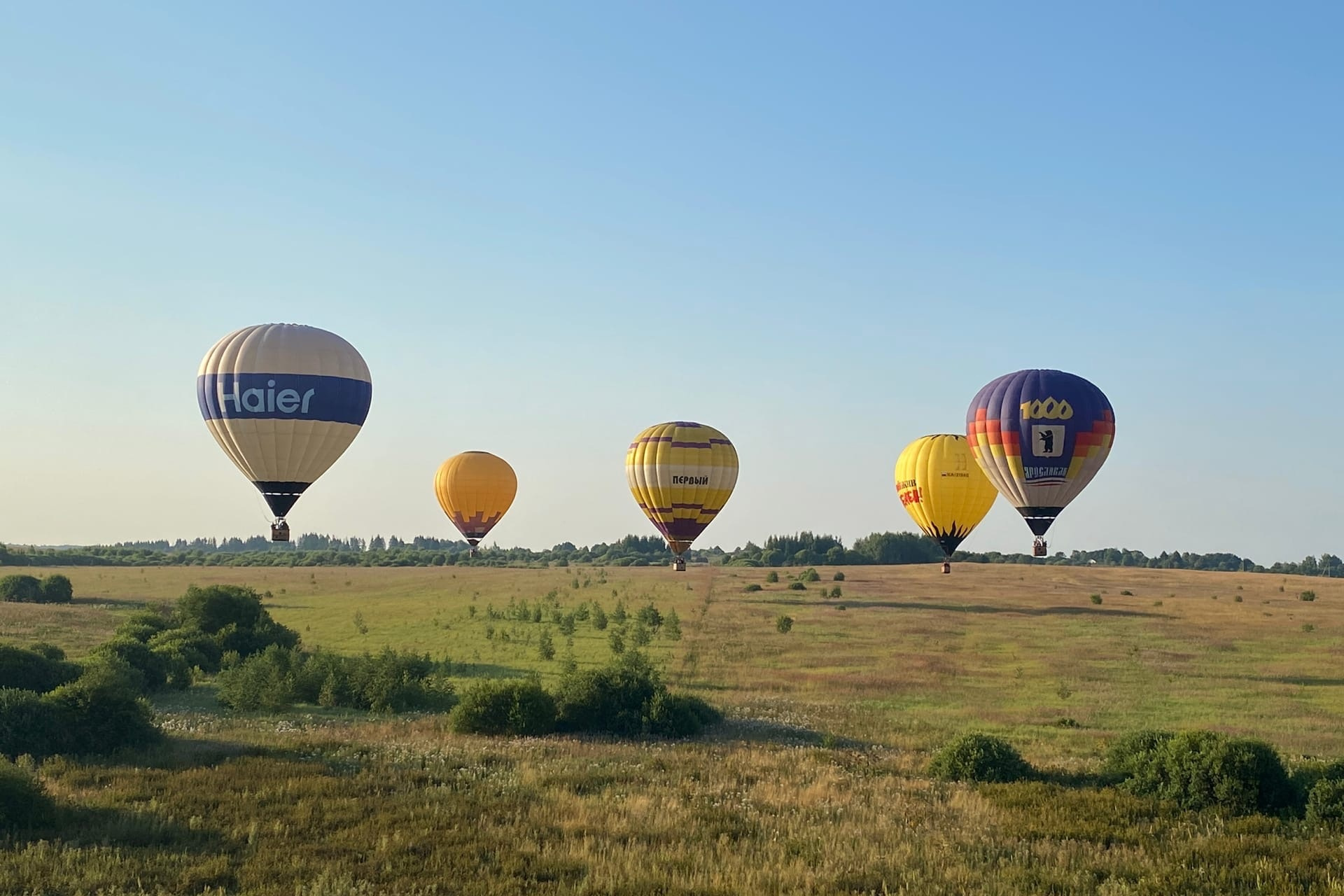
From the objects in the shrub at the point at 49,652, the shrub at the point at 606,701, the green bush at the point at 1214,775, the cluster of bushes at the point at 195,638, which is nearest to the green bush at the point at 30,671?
the shrub at the point at 49,652

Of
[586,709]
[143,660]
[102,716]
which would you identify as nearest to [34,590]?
[143,660]

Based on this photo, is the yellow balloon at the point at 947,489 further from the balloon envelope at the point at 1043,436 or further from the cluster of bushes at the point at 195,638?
the cluster of bushes at the point at 195,638

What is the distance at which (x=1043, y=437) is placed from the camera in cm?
4381

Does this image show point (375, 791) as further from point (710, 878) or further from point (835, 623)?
point (835, 623)

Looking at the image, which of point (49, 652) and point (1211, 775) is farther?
point (49, 652)

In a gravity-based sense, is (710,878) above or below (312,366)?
below

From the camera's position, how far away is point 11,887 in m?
12.5

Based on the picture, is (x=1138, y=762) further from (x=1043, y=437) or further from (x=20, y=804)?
(x=1043, y=437)

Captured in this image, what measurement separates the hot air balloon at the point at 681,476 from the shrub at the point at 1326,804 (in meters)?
37.9

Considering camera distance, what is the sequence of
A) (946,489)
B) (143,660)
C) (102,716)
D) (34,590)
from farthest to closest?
1. (34,590)
2. (946,489)
3. (143,660)
4. (102,716)

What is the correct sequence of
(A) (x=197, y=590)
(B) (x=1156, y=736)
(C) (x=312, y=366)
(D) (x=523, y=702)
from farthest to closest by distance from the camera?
(A) (x=197, y=590) → (C) (x=312, y=366) → (D) (x=523, y=702) → (B) (x=1156, y=736)

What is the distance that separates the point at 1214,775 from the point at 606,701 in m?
13.9

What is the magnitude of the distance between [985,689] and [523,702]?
58.5 ft

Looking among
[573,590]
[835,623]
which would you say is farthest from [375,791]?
[573,590]
